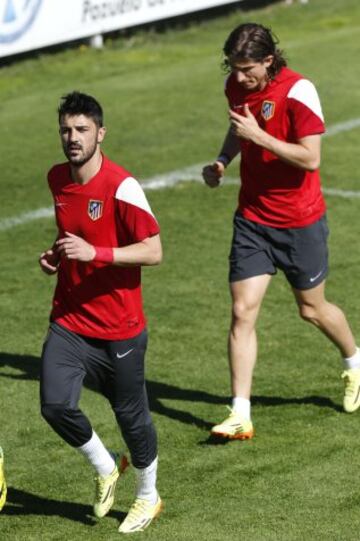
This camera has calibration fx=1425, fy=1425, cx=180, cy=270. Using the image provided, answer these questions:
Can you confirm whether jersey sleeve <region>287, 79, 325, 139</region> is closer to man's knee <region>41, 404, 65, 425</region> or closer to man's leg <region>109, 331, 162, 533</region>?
man's leg <region>109, 331, 162, 533</region>

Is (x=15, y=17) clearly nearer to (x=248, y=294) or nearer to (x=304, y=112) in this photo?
(x=248, y=294)

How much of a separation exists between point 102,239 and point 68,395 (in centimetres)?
80

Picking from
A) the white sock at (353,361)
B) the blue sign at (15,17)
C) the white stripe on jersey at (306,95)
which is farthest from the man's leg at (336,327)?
the blue sign at (15,17)

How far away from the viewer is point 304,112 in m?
8.41

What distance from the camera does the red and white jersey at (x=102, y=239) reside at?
7020mm

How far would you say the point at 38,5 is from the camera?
19141 millimetres

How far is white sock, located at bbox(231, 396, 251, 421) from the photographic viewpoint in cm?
872

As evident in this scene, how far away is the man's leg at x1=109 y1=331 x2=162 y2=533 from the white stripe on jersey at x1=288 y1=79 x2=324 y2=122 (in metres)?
1.92

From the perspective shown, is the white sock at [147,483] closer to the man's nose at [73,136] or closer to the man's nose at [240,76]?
the man's nose at [73,136]

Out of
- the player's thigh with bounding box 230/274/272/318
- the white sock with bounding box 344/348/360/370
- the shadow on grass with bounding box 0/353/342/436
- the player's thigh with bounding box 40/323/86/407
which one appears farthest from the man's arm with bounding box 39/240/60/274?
the white sock with bounding box 344/348/360/370

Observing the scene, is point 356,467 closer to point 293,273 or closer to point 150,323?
point 293,273

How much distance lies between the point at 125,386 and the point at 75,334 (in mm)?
369

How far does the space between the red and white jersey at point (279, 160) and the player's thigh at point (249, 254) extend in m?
0.08

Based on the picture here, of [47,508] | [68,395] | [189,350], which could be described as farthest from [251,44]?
[47,508]
